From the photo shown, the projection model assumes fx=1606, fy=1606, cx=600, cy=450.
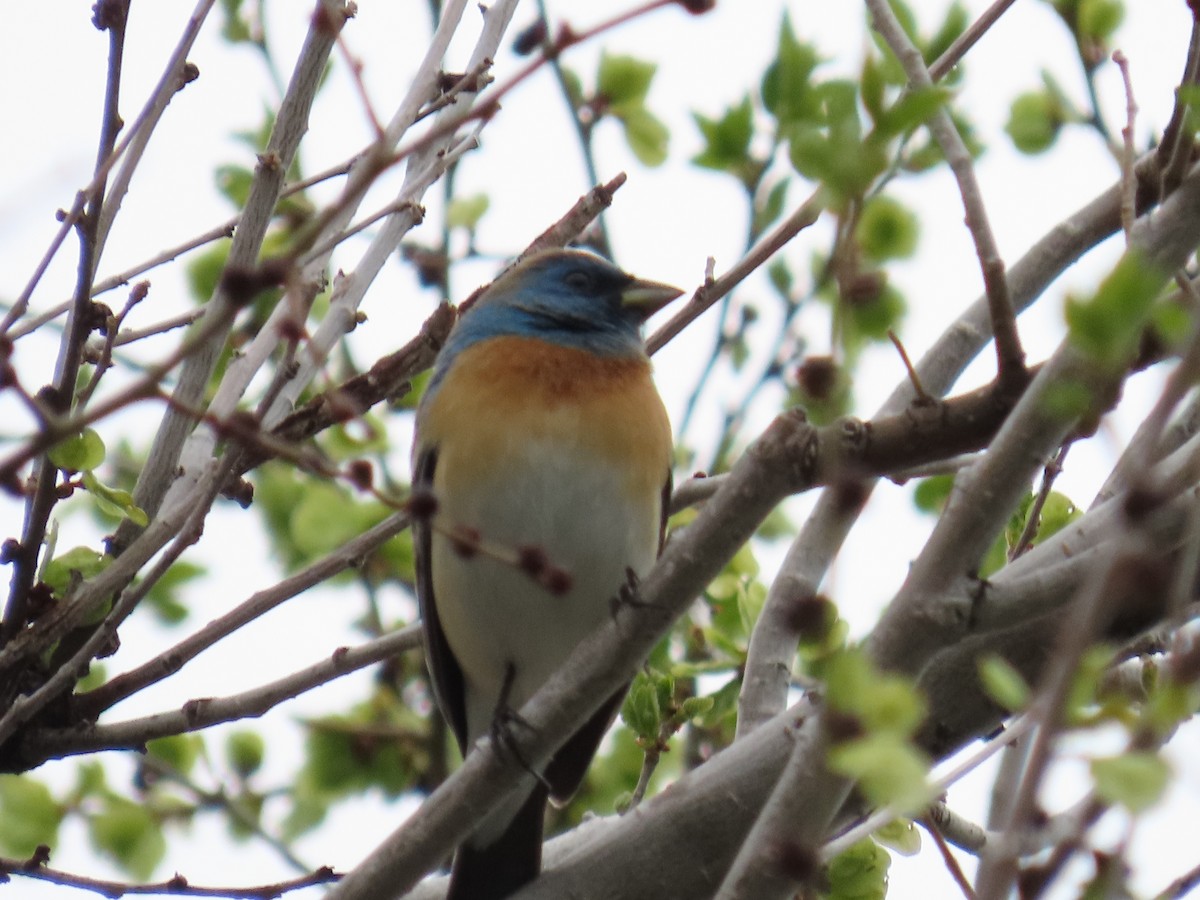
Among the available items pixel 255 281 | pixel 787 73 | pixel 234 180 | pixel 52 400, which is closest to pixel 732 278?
pixel 787 73

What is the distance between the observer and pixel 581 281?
691 cm

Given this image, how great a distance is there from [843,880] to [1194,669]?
108 inches

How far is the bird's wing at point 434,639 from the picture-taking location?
5875mm

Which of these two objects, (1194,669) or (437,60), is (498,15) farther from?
(1194,669)

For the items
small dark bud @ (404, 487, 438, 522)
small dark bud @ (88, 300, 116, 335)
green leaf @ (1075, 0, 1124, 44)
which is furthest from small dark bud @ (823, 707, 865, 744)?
green leaf @ (1075, 0, 1124, 44)

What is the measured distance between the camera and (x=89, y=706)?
4.85 metres

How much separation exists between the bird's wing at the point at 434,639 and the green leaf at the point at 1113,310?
12.9 ft

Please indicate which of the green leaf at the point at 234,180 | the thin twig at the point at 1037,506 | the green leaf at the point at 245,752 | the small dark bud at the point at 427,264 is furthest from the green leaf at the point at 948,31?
the green leaf at the point at 245,752

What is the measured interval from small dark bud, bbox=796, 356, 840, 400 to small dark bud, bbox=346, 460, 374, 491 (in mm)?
793

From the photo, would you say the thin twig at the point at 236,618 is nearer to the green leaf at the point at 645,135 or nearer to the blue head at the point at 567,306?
the blue head at the point at 567,306

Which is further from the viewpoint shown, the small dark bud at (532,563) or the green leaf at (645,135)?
the green leaf at (645,135)

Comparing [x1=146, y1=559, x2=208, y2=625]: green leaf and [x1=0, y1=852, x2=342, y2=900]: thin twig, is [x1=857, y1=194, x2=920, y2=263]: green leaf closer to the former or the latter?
[x1=0, y1=852, x2=342, y2=900]: thin twig

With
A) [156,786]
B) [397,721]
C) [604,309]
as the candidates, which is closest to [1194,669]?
[604,309]

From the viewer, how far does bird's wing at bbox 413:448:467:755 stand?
5.88 m
